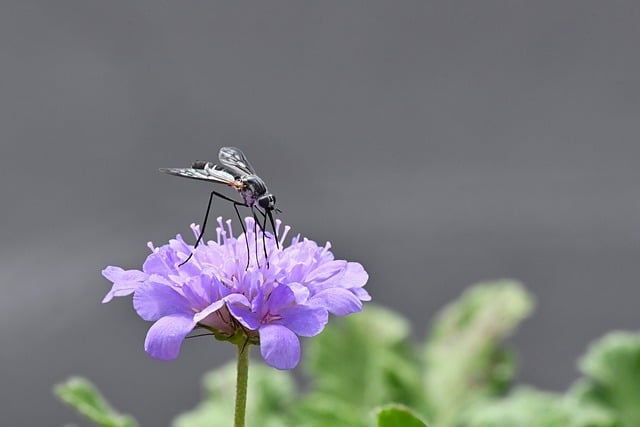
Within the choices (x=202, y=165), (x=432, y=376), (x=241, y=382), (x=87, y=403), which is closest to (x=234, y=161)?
(x=202, y=165)

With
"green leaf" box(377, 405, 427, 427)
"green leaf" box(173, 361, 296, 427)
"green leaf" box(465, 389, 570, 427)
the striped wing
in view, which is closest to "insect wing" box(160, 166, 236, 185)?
the striped wing

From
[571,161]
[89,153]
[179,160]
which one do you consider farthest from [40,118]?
[571,161]

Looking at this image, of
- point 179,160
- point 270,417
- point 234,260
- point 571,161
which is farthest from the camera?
point 571,161

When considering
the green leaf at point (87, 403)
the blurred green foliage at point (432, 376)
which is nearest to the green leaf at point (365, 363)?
the blurred green foliage at point (432, 376)

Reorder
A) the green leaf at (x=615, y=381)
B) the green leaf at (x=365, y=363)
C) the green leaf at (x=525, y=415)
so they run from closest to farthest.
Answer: the green leaf at (x=525, y=415)
the green leaf at (x=615, y=381)
the green leaf at (x=365, y=363)

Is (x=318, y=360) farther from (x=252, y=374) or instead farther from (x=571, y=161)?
(x=571, y=161)

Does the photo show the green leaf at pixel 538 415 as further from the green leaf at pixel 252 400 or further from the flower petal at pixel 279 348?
the flower petal at pixel 279 348
